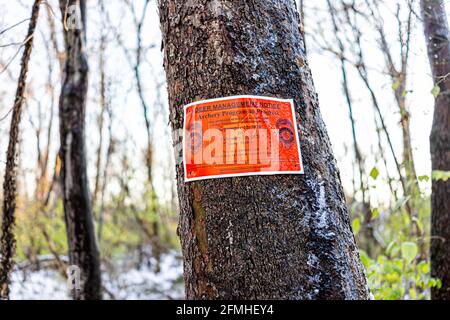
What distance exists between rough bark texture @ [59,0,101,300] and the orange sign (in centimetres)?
328

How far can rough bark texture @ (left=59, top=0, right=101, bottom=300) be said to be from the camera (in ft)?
14.4

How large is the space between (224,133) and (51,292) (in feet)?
19.2

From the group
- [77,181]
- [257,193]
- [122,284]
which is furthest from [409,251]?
[122,284]

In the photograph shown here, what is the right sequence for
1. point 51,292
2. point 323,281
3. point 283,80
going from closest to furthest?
1. point 323,281
2. point 283,80
3. point 51,292

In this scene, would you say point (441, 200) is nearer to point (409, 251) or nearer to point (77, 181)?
point (409, 251)

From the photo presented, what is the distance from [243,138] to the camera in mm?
1326

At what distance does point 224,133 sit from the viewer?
1334 mm

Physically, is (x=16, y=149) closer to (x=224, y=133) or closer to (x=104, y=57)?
(x=224, y=133)

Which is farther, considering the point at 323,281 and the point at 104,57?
the point at 104,57

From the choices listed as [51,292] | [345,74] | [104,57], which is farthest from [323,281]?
[104,57]

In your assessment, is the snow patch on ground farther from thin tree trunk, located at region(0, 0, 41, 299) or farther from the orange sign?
the orange sign

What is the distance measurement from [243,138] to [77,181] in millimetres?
3391
